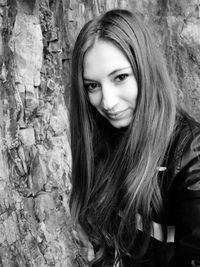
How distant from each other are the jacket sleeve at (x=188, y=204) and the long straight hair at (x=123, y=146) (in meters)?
0.13

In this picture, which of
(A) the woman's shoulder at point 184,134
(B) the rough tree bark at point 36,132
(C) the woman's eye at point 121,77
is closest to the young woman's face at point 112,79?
(C) the woman's eye at point 121,77

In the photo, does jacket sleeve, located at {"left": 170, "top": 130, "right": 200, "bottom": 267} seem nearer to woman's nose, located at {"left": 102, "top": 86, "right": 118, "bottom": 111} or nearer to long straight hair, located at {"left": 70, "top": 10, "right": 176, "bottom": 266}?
long straight hair, located at {"left": 70, "top": 10, "right": 176, "bottom": 266}

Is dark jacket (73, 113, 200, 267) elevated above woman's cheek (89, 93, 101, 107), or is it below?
below

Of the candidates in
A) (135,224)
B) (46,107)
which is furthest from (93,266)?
(46,107)

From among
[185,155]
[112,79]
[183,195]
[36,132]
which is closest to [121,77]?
[112,79]

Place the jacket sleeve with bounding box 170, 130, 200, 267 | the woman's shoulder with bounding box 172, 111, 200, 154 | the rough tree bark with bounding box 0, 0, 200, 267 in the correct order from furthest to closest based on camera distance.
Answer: the rough tree bark with bounding box 0, 0, 200, 267 < the woman's shoulder with bounding box 172, 111, 200, 154 < the jacket sleeve with bounding box 170, 130, 200, 267

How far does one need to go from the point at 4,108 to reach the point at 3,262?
1.42 m

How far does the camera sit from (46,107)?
192 inches

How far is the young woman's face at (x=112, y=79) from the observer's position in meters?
1.74

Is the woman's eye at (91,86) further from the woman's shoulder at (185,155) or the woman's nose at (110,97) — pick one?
the woman's shoulder at (185,155)

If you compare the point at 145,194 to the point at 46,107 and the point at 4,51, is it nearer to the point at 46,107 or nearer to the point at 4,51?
the point at 4,51

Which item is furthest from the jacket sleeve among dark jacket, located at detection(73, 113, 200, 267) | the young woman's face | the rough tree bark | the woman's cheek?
the rough tree bark

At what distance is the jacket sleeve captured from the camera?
147 centimetres

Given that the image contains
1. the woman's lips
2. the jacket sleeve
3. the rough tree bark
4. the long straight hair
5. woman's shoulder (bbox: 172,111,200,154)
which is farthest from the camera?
the rough tree bark
